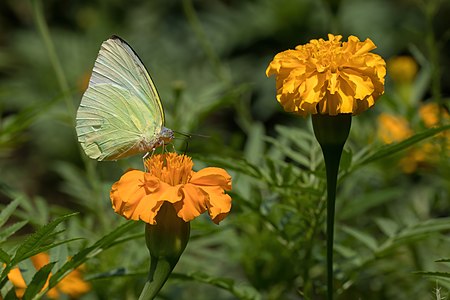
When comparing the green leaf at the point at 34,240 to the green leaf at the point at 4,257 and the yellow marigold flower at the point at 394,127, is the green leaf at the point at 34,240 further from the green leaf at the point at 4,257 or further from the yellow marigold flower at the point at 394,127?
the yellow marigold flower at the point at 394,127

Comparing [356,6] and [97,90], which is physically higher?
[356,6]

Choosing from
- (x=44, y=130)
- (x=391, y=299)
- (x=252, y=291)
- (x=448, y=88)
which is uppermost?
(x=448, y=88)

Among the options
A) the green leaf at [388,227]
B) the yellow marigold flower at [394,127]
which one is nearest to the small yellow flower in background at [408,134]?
the yellow marigold flower at [394,127]

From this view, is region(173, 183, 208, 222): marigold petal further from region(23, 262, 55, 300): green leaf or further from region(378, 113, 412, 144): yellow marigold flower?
region(378, 113, 412, 144): yellow marigold flower

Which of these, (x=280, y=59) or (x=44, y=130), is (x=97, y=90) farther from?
(x=44, y=130)

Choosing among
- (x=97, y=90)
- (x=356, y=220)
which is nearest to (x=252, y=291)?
(x=97, y=90)

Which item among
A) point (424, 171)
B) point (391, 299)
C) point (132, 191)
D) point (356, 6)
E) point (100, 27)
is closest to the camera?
point (132, 191)

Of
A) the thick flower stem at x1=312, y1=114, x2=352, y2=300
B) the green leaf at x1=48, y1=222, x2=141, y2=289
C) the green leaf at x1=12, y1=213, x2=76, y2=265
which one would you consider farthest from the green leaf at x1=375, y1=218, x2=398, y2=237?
the green leaf at x1=12, y1=213, x2=76, y2=265
